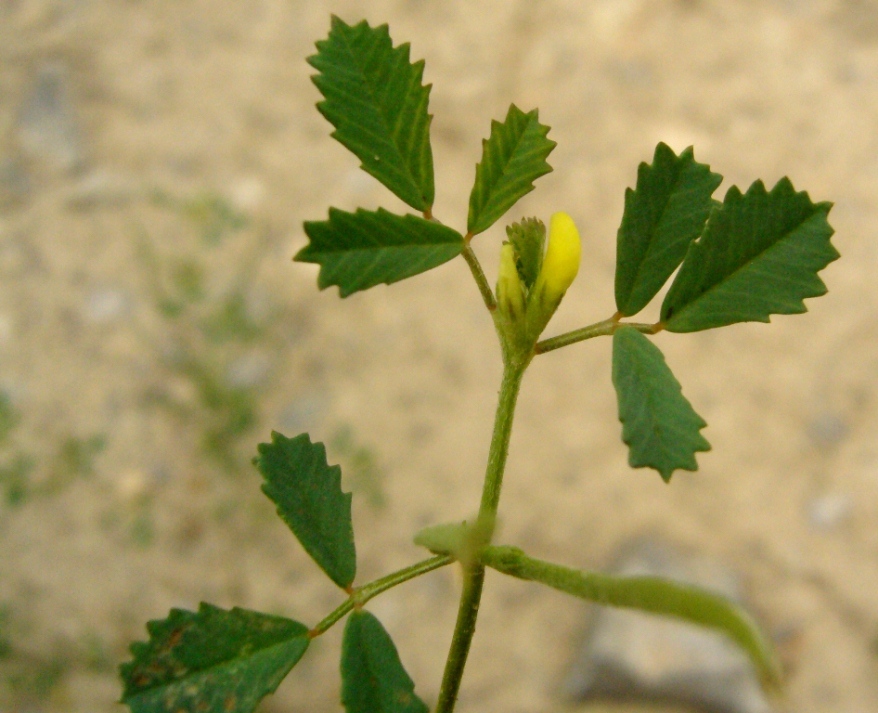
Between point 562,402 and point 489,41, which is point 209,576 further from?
point 489,41

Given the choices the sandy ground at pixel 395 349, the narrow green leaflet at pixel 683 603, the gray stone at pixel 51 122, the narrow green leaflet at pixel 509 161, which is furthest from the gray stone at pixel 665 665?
the gray stone at pixel 51 122

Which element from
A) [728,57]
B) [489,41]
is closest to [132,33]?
[489,41]

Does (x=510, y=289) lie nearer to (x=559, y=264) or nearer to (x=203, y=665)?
(x=559, y=264)

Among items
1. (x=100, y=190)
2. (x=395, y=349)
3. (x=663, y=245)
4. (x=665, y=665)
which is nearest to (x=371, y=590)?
(x=663, y=245)

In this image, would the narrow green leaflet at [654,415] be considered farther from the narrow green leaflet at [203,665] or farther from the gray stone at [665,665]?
the gray stone at [665,665]

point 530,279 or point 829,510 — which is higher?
point 829,510

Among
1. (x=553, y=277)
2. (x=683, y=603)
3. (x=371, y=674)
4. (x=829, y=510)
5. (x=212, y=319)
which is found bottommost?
(x=683, y=603)

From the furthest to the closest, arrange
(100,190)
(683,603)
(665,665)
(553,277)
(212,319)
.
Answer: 1. (100,190)
2. (212,319)
3. (665,665)
4. (553,277)
5. (683,603)
